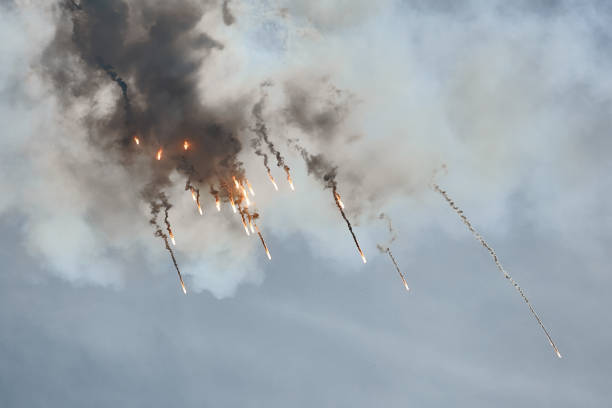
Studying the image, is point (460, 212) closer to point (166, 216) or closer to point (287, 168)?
point (287, 168)

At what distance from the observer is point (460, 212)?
66812mm

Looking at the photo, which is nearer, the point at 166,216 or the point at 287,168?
the point at 287,168

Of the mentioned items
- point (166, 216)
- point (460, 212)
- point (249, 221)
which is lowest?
point (460, 212)

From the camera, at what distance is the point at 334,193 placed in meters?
67.1

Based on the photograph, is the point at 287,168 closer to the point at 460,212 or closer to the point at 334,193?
the point at 334,193

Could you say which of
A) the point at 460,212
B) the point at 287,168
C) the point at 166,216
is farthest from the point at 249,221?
the point at 460,212

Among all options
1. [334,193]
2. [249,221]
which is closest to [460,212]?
[334,193]

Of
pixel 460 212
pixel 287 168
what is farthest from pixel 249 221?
pixel 460 212

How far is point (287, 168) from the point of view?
63250 millimetres

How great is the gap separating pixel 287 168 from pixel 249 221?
970 cm

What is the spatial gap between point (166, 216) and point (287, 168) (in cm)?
2183

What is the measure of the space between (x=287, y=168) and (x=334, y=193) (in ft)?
28.7

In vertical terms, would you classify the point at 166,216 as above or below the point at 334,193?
above

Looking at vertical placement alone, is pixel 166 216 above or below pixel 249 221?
above
